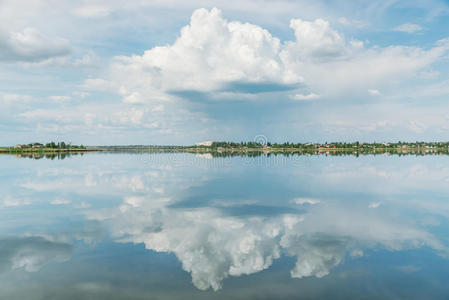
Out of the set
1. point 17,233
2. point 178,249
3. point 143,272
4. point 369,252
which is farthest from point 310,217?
point 17,233

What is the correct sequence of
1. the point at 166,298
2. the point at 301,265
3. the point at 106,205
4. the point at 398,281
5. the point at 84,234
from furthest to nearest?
the point at 106,205 < the point at 84,234 < the point at 301,265 < the point at 398,281 < the point at 166,298

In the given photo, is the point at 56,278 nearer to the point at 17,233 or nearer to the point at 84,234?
the point at 84,234

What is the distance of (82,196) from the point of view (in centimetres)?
3150

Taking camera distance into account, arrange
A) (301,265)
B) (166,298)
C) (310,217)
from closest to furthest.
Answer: (166,298) → (301,265) → (310,217)

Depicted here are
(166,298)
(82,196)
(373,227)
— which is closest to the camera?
(166,298)

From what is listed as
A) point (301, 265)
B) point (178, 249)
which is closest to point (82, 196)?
point (178, 249)

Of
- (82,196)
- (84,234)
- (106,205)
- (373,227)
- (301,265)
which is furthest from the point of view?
(82,196)

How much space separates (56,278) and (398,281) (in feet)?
43.0

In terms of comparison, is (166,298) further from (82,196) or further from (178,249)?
(82,196)

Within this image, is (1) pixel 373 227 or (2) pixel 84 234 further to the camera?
(1) pixel 373 227

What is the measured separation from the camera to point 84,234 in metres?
17.7

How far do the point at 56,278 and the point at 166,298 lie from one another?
15.8 feet

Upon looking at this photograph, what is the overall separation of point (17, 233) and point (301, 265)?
54.4ft

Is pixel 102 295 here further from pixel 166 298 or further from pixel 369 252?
pixel 369 252
